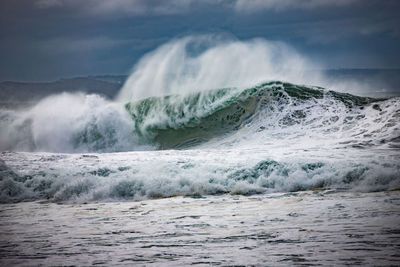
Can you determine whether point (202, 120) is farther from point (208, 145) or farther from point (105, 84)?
point (105, 84)

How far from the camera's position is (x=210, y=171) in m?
9.27

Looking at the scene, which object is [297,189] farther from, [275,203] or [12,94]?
[12,94]

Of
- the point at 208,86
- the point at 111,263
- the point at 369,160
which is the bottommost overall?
the point at 111,263

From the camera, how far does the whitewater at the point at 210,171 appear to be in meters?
4.98

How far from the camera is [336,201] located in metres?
7.02

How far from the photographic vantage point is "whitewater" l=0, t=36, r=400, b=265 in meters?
4.98

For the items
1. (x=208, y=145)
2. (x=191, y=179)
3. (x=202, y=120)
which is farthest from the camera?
(x=202, y=120)

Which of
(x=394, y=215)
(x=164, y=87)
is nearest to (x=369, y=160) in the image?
(x=394, y=215)

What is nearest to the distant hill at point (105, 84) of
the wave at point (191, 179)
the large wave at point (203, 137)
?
the large wave at point (203, 137)

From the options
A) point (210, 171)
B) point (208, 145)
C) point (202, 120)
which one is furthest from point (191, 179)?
point (202, 120)

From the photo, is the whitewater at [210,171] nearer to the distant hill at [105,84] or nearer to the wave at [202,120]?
the wave at [202,120]

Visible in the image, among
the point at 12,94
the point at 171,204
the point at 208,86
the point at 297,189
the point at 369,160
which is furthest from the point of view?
the point at 12,94

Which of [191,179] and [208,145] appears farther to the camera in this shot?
[208,145]

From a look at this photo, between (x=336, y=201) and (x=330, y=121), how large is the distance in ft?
27.3
